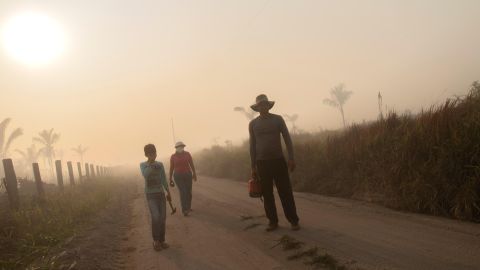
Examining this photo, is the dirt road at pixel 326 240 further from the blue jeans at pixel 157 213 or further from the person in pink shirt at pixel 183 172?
the person in pink shirt at pixel 183 172

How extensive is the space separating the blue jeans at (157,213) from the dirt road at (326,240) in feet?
0.98

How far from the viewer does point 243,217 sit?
987 cm

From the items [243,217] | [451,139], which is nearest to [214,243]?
[243,217]

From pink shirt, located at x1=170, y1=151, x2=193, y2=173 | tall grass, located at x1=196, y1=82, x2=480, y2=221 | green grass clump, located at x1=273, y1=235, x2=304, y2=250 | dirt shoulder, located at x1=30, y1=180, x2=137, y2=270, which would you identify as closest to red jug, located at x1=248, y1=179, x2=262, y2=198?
green grass clump, located at x1=273, y1=235, x2=304, y2=250

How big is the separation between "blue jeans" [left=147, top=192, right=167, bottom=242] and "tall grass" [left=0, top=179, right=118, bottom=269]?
2.09m

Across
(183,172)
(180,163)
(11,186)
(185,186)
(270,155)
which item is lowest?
(185,186)

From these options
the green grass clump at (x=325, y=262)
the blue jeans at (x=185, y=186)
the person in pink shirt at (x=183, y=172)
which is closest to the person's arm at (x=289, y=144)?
the green grass clump at (x=325, y=262)

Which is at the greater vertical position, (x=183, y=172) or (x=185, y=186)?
(x=183, y=172)

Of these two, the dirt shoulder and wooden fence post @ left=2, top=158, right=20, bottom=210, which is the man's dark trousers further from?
wooden fence post @ left=2, top=158, right=20, bottom=210

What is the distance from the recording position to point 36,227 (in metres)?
10.2

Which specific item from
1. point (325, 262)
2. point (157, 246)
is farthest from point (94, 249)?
point (325, 262)

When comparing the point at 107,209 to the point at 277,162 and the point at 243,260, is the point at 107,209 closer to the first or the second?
the point at 277,162

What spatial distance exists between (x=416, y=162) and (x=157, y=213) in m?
5.16

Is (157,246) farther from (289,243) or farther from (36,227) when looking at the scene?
(36,227)
